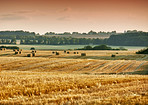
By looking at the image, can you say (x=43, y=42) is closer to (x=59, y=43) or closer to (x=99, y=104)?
(x=59, y=43)

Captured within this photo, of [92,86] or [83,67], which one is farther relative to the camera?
[83,67]

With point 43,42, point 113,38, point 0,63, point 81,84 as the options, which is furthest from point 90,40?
point 81,84

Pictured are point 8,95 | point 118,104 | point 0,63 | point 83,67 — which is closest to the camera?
point 118,104

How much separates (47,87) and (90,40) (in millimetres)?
143903

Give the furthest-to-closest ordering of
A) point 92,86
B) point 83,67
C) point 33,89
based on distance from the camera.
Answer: point 83,67
point 92,86
point 33,89

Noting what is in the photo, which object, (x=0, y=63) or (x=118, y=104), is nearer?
(x=118, y=104)

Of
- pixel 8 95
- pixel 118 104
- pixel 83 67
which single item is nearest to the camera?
pixel 118 104

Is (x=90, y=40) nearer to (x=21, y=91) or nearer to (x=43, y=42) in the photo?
(x=43, y=42)

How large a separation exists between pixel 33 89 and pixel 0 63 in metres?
27.5

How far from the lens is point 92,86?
10.7 meters

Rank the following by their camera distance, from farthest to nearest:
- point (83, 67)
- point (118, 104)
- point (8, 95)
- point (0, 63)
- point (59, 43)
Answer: point (59, 43)
point (0, 63)
point (83, 67)
point (8, 95)
point (118, 104)

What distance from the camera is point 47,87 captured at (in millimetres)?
10367

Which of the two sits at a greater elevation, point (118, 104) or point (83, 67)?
point (118, 104)

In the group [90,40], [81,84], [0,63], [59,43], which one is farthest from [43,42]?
[81,84]
